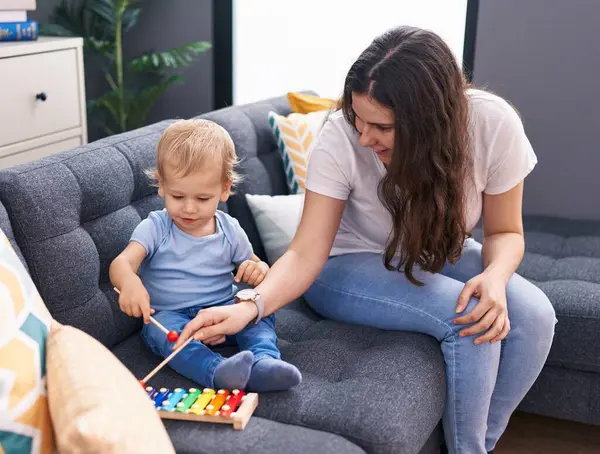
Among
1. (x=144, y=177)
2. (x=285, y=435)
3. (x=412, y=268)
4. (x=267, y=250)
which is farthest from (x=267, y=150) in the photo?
(x=285, y=435)

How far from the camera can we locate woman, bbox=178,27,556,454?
4.90 feet

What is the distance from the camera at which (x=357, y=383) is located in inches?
54.7

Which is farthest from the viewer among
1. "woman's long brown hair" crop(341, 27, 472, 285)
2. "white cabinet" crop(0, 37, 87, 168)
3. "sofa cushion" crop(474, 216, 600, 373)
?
"white cabinet" crop(0, 37, 87, 168)

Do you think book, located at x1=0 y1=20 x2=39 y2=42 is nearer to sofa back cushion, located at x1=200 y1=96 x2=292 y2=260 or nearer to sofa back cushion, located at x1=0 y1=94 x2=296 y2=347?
sofa back cushion, located at x1=200 y1=96 x2=292 y2=260

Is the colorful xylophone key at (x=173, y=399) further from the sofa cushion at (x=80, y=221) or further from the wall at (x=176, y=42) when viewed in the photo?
the wall at (x=176, y=42)

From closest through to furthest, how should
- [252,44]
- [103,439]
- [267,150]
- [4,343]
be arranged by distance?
[103,439] → [4,343] → [267,150] → [252,44]

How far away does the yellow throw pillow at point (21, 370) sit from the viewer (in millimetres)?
1035

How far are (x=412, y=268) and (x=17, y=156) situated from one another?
151 centimetres

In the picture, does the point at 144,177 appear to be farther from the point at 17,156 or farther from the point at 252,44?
the point at 252,44

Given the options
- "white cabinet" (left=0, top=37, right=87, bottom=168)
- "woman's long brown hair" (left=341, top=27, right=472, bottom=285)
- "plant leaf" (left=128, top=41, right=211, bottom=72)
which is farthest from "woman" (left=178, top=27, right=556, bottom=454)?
"plant leaf" (left=128, top=41, right=211, bottom=72)

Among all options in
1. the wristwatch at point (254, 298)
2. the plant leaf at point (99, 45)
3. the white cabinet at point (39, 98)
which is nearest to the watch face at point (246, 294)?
the wristwatch at point (254, 298)

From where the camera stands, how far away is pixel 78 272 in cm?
149

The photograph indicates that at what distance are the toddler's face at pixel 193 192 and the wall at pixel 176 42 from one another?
2117mm

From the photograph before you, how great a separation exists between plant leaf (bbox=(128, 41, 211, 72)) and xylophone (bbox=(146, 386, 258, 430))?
2.20m
